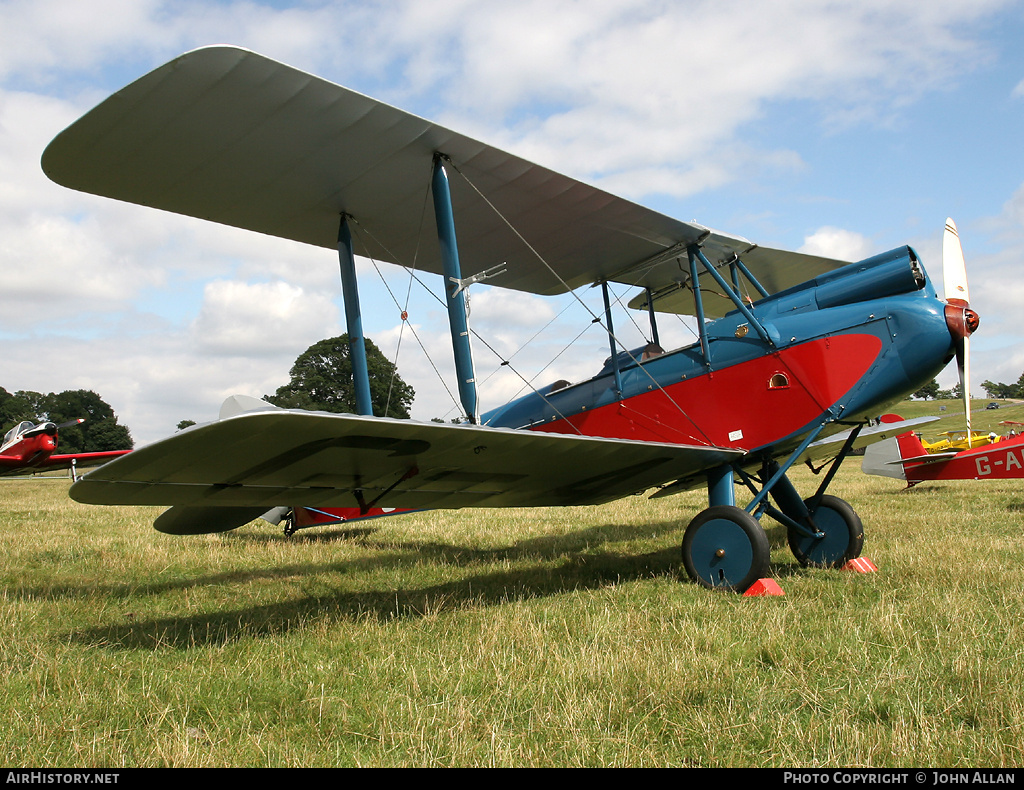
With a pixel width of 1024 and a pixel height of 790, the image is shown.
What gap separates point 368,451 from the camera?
147 inches

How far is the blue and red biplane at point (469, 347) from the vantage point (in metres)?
3.92

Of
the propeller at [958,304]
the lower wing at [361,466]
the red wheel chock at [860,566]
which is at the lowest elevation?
the red wheel chock at [860,566]

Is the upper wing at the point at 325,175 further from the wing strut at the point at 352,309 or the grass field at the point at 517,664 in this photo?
the grass field at the point at 517,664

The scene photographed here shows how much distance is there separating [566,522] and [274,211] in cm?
614

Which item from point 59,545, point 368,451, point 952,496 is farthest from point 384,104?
point 952,496

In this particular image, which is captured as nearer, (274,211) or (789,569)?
(789,569)

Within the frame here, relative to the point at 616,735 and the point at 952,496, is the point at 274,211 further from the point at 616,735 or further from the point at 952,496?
the point at 952,496

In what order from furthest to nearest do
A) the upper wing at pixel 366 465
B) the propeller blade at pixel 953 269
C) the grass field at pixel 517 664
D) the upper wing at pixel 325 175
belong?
the propeller blade at pixel 953 269, the upper wing at pixel 325 175, the upper wing at pixel 366 465, the grass field at pixel 517 664

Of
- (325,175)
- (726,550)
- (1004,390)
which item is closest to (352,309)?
(325,175)

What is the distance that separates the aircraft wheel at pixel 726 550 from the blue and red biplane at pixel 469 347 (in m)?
0.01

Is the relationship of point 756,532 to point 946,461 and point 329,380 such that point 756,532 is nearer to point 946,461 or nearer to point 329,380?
point 946,461

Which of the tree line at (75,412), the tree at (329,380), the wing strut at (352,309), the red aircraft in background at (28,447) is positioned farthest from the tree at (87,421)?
the wing strut at (352,309)

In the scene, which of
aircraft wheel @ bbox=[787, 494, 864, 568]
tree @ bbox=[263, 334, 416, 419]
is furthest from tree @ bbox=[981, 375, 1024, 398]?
aircraft wheel @ bbox=[787, 494, 864, 568]

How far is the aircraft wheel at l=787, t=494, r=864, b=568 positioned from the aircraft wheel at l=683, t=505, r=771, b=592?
4.81ft
